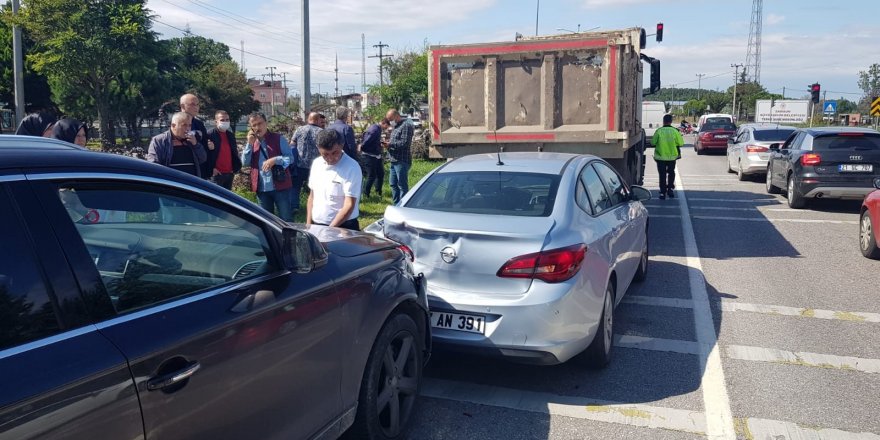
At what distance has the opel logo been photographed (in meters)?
4.63

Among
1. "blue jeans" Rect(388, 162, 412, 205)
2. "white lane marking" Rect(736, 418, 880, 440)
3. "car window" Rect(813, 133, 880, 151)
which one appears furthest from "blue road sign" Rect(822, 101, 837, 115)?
"white lane marking" Rect(736, 418, 880, 440)

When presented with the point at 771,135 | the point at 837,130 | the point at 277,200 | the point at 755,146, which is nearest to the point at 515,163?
the point at 277,200

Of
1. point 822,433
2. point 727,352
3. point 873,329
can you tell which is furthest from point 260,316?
point 873,329

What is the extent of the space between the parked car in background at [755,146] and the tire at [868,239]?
9.31 meters

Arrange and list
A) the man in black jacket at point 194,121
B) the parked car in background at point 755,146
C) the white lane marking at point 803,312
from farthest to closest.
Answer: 1. the parked car in background at point 755,146
2. the man in black jacket at point 194,121
3. the white lane marking at point 803,312

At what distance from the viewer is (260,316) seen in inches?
108

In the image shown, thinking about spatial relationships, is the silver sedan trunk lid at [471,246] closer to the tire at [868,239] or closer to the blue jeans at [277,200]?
the blue jeans at [277,200]

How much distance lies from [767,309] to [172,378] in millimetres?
5913

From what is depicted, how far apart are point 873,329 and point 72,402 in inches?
247

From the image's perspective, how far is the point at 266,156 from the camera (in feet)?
25.8

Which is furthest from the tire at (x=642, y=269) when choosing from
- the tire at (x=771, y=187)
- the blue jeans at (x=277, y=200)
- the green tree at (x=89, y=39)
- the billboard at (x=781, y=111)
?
the billboard at (x=781, y=111)

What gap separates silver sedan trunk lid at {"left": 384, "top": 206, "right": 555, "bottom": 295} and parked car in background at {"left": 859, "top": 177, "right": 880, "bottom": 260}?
5918 mm

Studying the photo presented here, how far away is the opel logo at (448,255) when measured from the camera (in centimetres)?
463

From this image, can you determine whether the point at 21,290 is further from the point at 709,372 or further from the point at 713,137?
the point at 713,137
